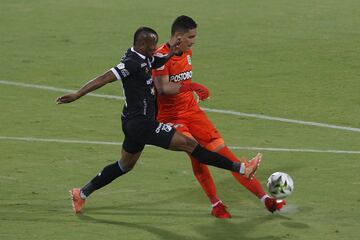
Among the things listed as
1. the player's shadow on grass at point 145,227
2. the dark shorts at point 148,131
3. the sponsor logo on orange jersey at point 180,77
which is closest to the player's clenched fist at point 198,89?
the sponsor logo on orange jersey at point 180,77

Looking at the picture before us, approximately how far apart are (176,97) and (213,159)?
3.68 ft

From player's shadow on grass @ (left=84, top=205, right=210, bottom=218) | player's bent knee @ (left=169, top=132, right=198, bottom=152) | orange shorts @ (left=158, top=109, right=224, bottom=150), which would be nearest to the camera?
player's bent knee @ (left=169, top=132, right=198, bottom=152)

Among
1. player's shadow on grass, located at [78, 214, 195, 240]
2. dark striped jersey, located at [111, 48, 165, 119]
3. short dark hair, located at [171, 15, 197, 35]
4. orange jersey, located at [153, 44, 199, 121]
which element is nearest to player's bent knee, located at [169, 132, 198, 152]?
dark striped jersey, located at [111, 48, 165, 119]

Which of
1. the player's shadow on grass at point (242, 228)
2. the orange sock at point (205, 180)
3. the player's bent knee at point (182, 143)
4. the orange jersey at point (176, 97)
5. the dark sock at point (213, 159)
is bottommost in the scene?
the player's shadow on grass at point (242, 228)

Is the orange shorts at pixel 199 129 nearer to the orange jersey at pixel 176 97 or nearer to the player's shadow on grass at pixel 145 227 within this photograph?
the orange jersey at pixel 176 97

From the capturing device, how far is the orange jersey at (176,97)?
12.3m

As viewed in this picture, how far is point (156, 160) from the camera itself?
14914 millimetres

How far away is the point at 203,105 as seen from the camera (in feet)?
61.8

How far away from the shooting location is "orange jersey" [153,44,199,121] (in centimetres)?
1232

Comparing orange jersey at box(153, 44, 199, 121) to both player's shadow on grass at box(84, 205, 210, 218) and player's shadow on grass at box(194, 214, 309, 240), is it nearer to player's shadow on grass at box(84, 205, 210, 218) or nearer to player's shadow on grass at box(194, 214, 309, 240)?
player's shadow on grass at box(84, 205, 210, 218)

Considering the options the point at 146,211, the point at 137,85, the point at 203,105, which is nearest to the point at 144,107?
the point at 137,85

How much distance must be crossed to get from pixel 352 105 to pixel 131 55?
299 inches

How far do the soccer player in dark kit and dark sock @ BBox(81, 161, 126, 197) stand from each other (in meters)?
0.24

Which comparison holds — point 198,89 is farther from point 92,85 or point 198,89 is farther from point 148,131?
point 92,85
